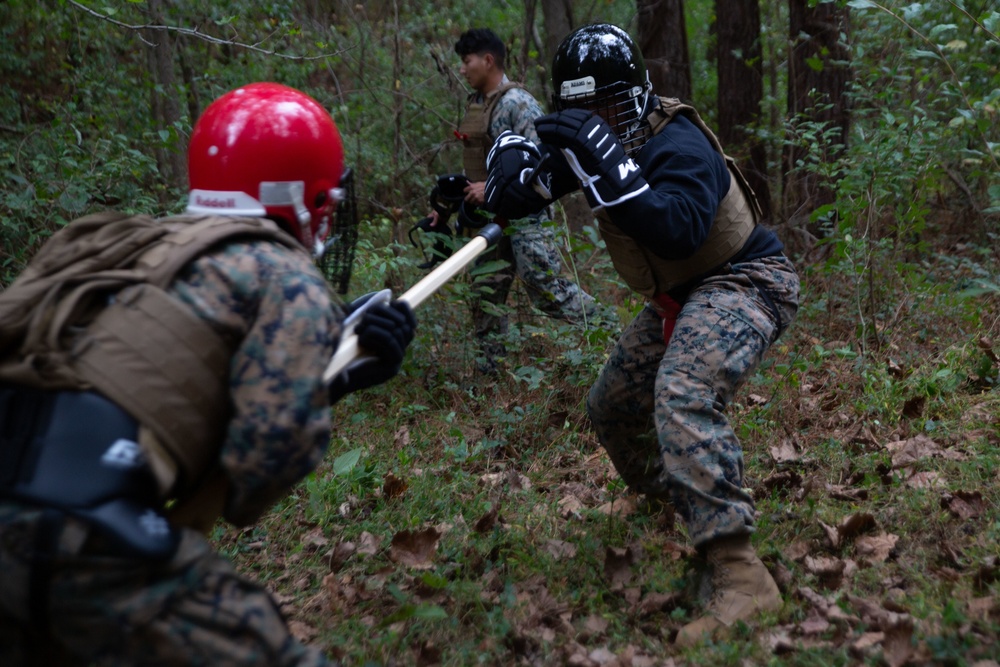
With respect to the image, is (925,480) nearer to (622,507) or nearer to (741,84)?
(622,507)

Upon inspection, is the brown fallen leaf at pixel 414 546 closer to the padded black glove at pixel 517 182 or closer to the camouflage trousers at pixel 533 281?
the padded black glove at pixel 517 182

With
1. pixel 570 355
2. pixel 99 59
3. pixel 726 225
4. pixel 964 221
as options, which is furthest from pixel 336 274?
pixel 99 59

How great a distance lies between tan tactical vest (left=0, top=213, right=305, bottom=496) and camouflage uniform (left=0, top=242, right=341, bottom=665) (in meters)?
0.05

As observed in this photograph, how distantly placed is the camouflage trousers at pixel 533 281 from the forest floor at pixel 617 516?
0.16 m

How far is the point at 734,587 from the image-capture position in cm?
297

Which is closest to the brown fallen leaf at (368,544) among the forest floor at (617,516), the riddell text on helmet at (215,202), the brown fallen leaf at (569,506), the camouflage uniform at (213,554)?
the forest floor at (617,516)

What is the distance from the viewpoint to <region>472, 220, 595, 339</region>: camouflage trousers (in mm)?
5406

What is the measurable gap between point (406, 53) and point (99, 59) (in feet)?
11.1

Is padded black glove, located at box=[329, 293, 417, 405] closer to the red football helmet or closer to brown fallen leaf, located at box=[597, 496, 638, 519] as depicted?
the red football helmet

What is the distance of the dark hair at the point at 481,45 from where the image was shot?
6023mm

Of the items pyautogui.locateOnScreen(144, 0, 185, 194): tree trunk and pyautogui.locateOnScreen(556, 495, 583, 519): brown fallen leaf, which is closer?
pyautogui.locateOnScreen(556, 495, 583, 519): brown fallen leaf

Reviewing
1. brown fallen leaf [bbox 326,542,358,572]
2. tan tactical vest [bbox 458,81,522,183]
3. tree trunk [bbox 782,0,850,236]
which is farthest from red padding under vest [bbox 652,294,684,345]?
tree trunk [bbox 782,0,850,236]

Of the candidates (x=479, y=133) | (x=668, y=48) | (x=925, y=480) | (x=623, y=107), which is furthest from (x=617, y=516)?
(x=668, y=48)

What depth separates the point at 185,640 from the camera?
5.95 ft
